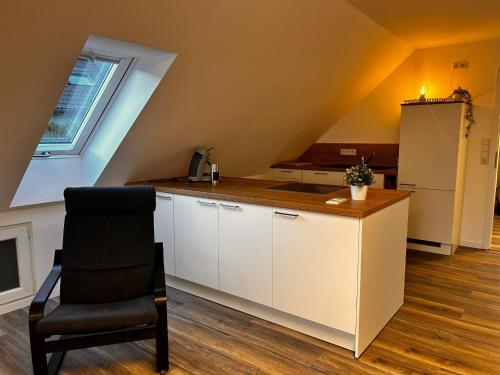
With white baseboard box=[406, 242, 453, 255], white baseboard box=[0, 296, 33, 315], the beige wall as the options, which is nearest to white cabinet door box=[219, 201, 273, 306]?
white baseboard box=[0, 296, 33, 315]

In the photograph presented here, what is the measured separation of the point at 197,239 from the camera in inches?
124

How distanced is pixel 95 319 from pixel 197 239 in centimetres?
118

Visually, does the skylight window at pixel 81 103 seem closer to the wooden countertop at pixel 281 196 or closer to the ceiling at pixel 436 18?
the wooden countertop at pixel 281 196

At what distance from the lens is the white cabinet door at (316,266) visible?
2.33 m

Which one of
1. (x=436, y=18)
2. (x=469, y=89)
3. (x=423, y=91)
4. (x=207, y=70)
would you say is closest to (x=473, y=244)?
(x=469, y=89)

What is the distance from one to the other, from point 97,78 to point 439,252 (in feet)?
13.0

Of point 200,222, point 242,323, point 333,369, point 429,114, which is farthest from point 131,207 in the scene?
point 429,114

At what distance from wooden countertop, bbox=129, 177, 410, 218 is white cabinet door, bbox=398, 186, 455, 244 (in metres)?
1.65

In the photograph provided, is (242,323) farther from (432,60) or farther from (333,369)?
(432,60)

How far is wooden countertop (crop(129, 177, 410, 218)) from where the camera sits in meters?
2.33

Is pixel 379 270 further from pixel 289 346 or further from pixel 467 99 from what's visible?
pixel 467 99

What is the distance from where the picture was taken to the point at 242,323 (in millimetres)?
2826

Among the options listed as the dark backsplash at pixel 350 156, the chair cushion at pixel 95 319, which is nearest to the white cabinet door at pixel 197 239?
the chair cushion at pixel 95 319

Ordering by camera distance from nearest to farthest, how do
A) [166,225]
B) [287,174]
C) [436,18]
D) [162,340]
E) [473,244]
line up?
[162,340], [166,225], [436,18], [473,244], [287,174]
